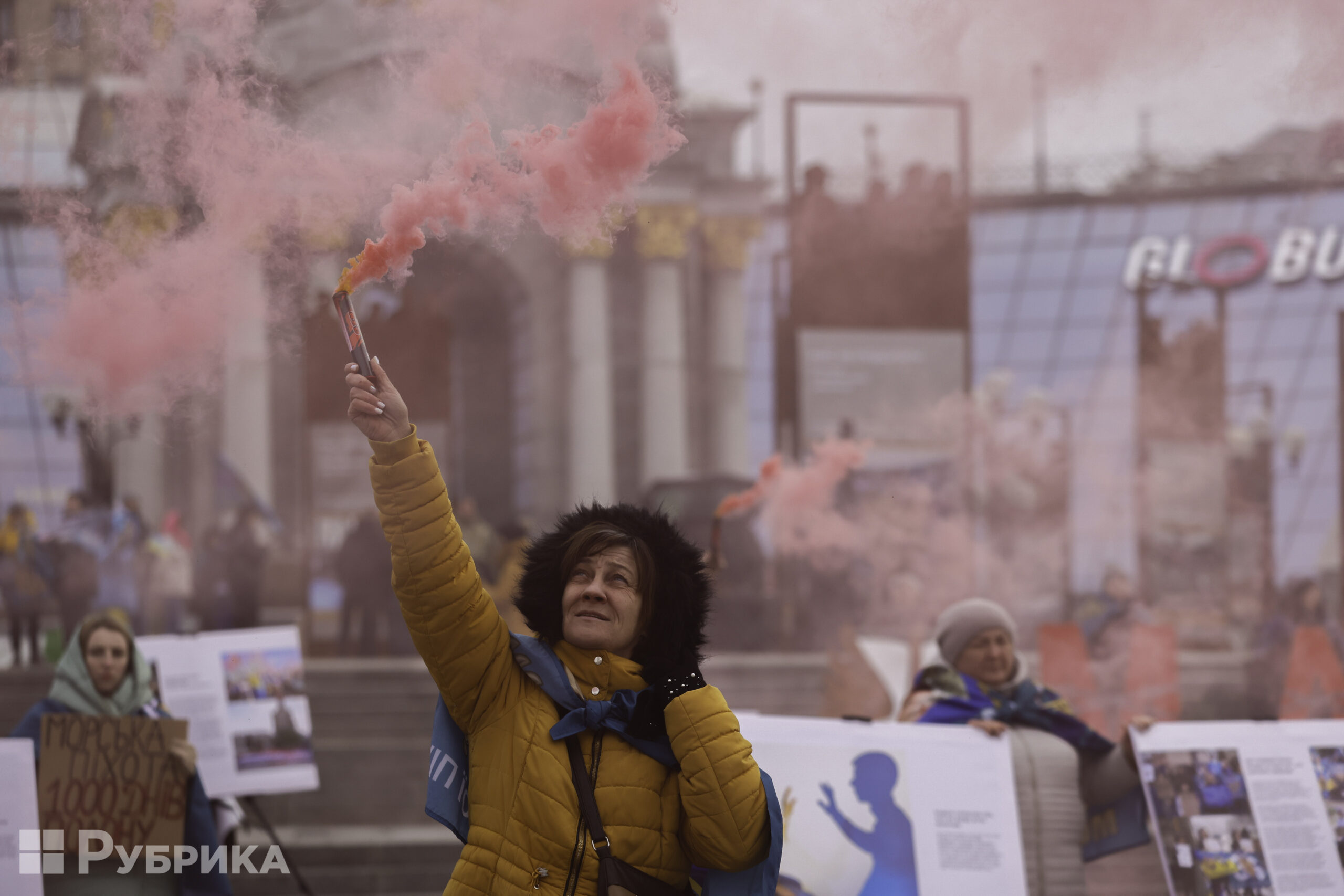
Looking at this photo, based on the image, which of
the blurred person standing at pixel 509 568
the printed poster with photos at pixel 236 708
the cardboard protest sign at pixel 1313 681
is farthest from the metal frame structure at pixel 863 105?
the printed poster with photos at pixel 236 708

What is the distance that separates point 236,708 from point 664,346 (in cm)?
930

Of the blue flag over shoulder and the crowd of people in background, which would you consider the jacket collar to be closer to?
the blue flag over shoulder

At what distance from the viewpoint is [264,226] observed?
180 inches

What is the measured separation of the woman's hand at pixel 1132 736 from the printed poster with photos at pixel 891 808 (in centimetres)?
37

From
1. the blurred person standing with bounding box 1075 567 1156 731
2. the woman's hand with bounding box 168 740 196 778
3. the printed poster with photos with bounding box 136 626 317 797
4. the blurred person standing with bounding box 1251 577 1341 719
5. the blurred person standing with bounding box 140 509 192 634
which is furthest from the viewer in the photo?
the blurred person standing with bounding box 140 509 192 634

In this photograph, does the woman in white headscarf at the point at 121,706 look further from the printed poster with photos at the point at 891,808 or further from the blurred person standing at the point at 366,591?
the blurred person standing at the point at 366,591

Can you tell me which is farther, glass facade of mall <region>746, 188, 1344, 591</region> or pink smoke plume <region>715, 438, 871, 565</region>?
glass facade of mall <region>746, 188, 1344, 591</region>

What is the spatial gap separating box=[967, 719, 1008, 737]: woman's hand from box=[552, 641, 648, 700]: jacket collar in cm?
171

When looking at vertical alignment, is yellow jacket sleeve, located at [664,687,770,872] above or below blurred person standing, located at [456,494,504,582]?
above

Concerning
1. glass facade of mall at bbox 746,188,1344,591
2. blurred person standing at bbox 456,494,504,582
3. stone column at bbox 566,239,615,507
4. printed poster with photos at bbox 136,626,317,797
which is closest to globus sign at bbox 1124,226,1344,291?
glass facade of mall at bbox 746,188,1344,591

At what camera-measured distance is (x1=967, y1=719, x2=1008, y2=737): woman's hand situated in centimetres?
370

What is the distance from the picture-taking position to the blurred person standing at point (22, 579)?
10.2m

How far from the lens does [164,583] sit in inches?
419

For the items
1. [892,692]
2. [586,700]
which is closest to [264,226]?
[586,700]
